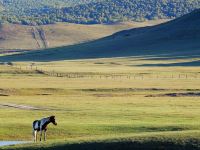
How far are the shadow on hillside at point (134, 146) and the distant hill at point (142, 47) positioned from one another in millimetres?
127104

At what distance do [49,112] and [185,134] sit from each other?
1758 centimetres

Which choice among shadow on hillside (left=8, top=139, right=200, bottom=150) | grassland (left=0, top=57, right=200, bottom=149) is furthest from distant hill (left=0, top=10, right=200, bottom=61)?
shadow on hillside (left=8, top=139, right=200, bottom=150)

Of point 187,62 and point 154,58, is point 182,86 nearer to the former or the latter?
point 187,62

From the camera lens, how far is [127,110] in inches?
1758

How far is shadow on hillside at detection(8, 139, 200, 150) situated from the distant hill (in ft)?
417

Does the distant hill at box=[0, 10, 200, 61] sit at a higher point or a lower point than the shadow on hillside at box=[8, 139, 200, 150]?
lower

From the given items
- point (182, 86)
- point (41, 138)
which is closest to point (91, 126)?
point (41, 138)

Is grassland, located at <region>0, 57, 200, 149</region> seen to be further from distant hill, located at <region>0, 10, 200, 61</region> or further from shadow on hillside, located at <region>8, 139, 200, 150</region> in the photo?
distant hill, located at <region>0, 10, 200, 61</region>

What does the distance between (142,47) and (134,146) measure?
150 metres

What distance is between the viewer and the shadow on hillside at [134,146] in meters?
26.0

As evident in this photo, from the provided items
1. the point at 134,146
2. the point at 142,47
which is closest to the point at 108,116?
the point at 134,146

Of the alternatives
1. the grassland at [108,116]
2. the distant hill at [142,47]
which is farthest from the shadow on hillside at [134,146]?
the distant hill at [142,47]

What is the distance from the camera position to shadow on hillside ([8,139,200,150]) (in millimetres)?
26000

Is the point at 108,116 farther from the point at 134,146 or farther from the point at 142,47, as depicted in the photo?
the point at 142,47
